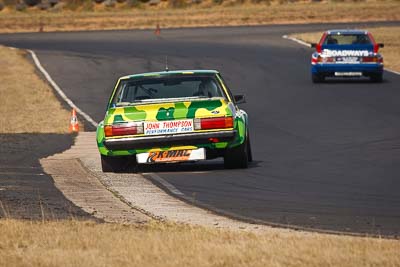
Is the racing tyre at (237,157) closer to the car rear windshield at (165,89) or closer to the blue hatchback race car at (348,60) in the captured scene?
the car rear windshield at (165,89)

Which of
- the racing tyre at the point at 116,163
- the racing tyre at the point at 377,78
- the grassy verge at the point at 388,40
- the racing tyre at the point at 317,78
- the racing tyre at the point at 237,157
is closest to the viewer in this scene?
the racing tyre at the point at 237,157

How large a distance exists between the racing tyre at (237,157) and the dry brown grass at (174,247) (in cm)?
518

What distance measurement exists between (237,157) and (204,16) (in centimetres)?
5567

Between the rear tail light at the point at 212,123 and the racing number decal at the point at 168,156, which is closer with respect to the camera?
the rear tail light at the point at 212,123

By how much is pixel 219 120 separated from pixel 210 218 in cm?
396

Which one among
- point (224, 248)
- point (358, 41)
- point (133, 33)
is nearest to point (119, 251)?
point (224, 248)

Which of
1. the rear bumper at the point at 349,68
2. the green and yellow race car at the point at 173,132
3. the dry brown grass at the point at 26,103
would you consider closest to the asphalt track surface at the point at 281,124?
the green and yellow race car at the point at 173,132

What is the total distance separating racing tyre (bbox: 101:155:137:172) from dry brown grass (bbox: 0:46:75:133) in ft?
25.8

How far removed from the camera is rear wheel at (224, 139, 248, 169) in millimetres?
15859

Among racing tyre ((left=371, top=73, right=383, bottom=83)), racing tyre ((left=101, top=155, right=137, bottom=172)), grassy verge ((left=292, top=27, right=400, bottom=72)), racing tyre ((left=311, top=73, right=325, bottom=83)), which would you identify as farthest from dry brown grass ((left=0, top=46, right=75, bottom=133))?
grassy verge ((left=292, top=27, right=400, bottom=72))

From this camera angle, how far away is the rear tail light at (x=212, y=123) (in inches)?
612

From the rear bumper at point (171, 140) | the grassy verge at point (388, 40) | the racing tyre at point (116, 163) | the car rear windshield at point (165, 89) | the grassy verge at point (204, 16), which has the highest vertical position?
the car rear windshield at point (165, 89)

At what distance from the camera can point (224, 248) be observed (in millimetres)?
9258

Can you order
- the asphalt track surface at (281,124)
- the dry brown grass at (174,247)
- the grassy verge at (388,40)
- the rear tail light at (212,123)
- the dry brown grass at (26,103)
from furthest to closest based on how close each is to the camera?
1. the grassy verge at (388,40)
2. the dry brown grass at (26,103)
3. the rear tail light at (212,123)
4. the asphalt track surface at (281,124)
5. the dry brown grass at (174,247)
